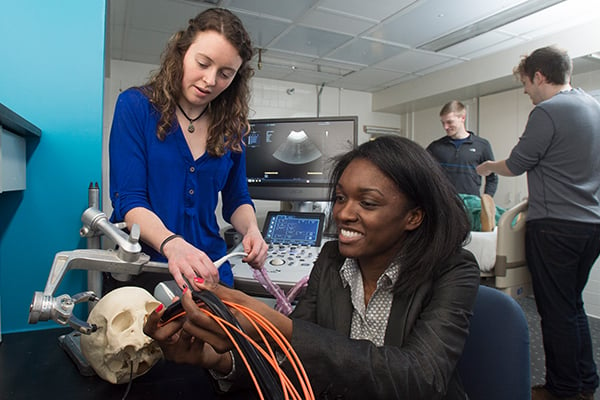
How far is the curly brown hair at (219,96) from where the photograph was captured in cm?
94

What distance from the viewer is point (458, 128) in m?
3.36

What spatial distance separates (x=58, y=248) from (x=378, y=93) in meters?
5.47

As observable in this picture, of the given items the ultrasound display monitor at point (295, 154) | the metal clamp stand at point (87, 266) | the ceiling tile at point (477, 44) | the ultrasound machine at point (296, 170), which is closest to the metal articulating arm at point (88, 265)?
the metal clamp stand at point (87, 266)

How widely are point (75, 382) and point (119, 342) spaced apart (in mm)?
121

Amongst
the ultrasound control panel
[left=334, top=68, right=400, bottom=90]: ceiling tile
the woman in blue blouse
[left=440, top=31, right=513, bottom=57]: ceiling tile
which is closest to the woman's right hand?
the woman in blue blouse

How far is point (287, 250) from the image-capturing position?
1.81m

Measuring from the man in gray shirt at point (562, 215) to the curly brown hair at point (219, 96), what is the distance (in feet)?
4.85

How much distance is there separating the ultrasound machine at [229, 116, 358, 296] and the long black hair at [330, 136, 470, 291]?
38.2 inches

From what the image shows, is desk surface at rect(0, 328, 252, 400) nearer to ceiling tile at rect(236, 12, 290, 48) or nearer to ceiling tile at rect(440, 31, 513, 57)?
ceiling tile at rect(236, 12, 290, 48)

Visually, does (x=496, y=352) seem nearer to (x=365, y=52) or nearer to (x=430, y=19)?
(x=430, y=19)

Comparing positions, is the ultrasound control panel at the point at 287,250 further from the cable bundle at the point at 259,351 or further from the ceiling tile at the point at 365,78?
the ceiling tile at the point at 365,78

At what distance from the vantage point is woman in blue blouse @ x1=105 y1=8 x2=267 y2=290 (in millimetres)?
919

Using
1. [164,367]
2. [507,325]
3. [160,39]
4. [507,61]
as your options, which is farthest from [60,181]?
[507,61]

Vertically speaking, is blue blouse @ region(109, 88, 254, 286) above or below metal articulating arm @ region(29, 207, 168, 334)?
above
